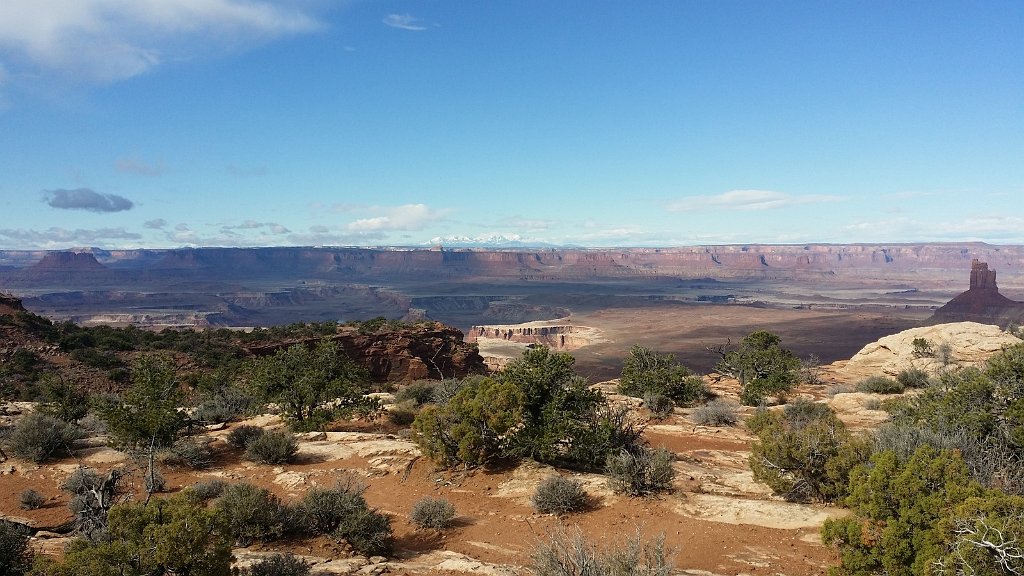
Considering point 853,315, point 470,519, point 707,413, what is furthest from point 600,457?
point 853,315

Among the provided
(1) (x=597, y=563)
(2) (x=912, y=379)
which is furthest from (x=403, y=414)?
Answer: (2) (x=912, y=379)

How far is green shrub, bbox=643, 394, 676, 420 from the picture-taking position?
19219 mm

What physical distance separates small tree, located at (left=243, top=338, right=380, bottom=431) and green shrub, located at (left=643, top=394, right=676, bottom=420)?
34.5ft

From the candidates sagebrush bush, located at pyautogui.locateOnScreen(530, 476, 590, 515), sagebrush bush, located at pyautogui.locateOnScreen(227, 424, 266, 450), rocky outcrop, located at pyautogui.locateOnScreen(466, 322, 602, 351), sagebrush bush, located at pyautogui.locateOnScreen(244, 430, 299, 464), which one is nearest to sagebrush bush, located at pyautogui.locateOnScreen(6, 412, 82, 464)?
sagebrush bush, located at pyautogui.locateOnScreen(227, 424, 266, 450)

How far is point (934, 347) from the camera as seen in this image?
1339 inches

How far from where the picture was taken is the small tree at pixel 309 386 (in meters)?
16.1

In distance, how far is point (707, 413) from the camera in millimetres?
17922

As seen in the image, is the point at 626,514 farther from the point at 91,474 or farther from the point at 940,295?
Answer: the point at 940,295

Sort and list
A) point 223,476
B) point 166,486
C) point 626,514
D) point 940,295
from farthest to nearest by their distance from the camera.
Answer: point 940,295 → point 223,476 → point 166,486 → point 626,514

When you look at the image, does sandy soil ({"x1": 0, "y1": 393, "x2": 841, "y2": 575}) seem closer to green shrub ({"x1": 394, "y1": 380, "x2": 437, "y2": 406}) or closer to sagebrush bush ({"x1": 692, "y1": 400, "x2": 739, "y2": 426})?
sagebrush bush ({"x1": 692, "y1": 400, "x2": 739, "y2": 426})

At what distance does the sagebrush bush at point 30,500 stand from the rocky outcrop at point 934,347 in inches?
1461

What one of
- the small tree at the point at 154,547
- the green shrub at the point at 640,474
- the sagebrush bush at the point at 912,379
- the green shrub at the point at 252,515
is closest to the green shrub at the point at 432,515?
the green shrub at the point at 252,515

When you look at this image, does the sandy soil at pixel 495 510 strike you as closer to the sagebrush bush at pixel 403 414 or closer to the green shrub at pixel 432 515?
the green shrub at pixel 432 515

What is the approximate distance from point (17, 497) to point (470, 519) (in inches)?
357
